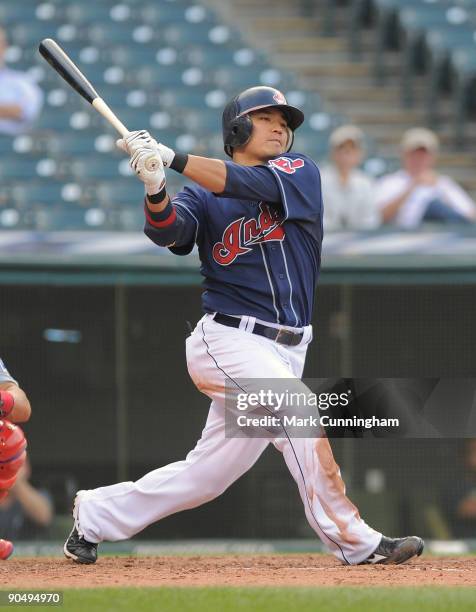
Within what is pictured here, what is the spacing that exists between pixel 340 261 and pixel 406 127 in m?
4.79

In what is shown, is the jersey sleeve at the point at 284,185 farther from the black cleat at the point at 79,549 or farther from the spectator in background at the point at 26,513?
the spectator in background at the point at 26,513

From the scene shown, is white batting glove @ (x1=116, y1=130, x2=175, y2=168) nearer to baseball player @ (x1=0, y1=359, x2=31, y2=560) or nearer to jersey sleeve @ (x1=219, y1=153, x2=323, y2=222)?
jersey sleeve @ (x1=219, y1=153, x2=323, y2=222)

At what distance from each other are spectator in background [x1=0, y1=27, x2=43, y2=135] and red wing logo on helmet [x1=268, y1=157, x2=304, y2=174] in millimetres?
4720

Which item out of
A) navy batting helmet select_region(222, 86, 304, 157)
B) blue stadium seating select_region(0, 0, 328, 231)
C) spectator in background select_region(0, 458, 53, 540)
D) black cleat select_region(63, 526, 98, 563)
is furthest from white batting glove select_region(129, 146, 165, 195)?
blue stadium seating select_region(0, 0, 328, 231)

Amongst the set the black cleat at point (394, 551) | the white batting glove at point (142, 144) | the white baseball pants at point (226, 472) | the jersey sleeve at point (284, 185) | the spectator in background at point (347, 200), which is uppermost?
the white batting glove at point (142, 144)

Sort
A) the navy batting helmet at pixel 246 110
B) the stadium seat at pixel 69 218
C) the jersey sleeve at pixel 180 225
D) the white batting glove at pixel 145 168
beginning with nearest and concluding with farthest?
1. the white batting glove at pixel 145 168
2. the jersey sleeve at pixel 180 225
3. the navy batting helmet at pixel 246 110
4. the stadium seat at pixel 69 218

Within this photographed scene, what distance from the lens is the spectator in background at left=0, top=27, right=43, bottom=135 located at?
29.2 feet

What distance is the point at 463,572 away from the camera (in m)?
4.60

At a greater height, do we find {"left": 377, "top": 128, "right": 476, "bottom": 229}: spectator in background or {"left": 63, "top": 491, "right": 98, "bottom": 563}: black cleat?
{"left": 377, "top": 128, "right": 476, "bottom": 229}: spectator in background

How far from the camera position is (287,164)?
4.55 meters

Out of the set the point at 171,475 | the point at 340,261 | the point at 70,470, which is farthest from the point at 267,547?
the point at 171,475

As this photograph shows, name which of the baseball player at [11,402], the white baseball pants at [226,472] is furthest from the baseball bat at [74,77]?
the baseball player at [11,402]

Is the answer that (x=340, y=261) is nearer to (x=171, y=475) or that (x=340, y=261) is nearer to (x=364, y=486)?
(x=364, y=486)

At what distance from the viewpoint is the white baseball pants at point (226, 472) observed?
450cm
